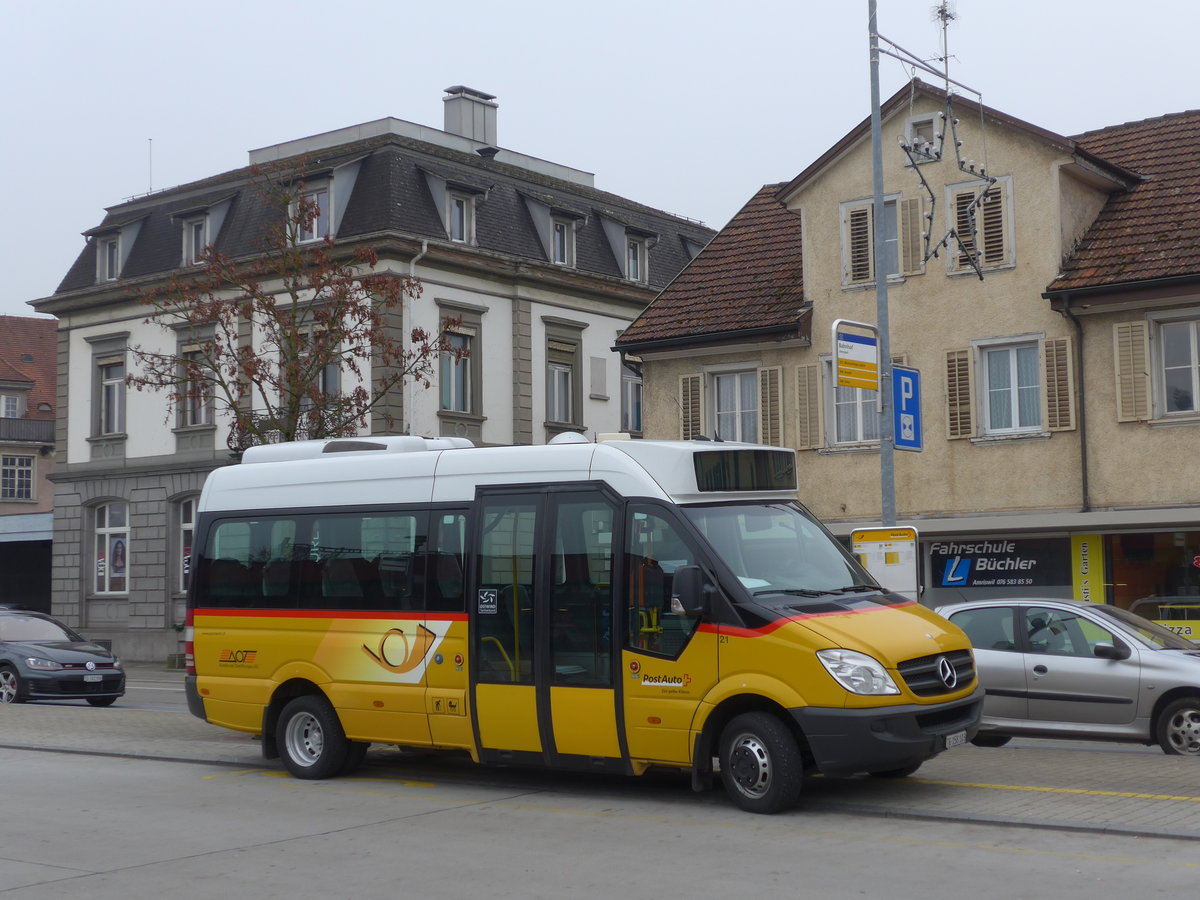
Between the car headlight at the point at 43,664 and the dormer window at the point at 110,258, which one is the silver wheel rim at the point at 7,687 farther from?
the dormer window at the point at 110,258

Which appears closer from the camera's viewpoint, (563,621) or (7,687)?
(563,621)

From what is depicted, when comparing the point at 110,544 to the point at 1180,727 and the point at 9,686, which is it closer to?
the point at 9,686

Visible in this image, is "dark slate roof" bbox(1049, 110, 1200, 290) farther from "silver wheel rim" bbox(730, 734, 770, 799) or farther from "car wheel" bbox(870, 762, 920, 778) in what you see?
"silver wheel rim" bbox(730, 734, 770, 799)

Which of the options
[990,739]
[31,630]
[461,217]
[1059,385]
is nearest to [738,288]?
[1059,385]

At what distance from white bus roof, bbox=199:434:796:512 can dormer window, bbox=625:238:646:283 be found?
29.1 metres

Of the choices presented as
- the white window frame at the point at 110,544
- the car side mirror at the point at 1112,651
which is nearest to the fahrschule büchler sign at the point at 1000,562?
the car side mirror at the point at 1112,651

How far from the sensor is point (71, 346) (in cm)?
4350

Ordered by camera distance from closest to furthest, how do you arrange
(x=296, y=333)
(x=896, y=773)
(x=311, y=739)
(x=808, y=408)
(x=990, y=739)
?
(x=896, y=773)
(x=311, y=739)
(x=990, y=739)
(x=808, y=408)
(x=296, y=333)

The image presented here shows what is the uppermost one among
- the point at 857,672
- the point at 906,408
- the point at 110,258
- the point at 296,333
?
the point at 110,258

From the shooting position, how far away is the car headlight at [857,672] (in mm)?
10188

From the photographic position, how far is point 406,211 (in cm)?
3631

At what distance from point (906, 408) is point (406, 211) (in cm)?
2106

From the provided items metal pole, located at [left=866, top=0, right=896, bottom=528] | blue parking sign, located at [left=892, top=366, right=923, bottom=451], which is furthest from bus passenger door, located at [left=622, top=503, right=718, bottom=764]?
blue parking sign, located at [left=892, top=366, right=923, bottom=451]

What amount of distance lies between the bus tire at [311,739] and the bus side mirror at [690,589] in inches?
153
